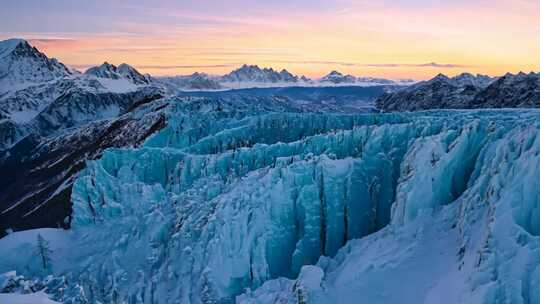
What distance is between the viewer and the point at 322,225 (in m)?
31.2

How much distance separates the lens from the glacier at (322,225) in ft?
66.0

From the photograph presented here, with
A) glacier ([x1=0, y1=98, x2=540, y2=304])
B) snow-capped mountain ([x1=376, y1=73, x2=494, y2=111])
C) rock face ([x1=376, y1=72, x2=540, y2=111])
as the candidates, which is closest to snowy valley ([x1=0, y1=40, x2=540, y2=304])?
glacier ([x1=0, y1=98, x2=540, y2=304])

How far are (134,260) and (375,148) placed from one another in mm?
17977

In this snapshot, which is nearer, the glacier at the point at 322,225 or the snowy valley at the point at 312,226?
the snowy valley at the point at 312,226

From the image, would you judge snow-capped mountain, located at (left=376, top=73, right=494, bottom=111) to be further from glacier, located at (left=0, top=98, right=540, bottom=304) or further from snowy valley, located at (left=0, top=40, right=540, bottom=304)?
glacier, located at (left=0, top=98, right=540, bottom=304)

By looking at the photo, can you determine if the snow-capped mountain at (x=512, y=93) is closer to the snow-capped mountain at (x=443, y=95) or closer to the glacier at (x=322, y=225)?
the snow-capped mountain at (x=443, y=95)

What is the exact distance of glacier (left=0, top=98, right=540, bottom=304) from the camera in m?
20.1

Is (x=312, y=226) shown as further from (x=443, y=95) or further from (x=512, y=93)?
(x=443, y=95)

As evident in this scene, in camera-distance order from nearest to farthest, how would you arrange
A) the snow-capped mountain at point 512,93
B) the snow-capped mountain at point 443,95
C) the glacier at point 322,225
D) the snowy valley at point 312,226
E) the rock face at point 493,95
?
the snowy valley at point 312,226
the glacier at point 322,225
the snow-capped mountain at point 512,93
the rock face at point 493,95
the snow-capped mountain at point 443,95

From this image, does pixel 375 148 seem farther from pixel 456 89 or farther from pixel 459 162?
pixel 456 89

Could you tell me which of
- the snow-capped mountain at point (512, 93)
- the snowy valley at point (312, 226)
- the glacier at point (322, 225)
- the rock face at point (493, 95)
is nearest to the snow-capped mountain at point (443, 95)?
the rock face at point (493, 95)

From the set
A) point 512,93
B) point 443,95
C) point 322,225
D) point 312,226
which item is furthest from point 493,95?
point 312,226

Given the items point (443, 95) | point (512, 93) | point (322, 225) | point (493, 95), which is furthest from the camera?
point (443, 95)

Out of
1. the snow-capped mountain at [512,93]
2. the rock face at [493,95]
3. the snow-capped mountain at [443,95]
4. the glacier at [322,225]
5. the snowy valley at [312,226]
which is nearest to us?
the snowy valley at [312,226]
